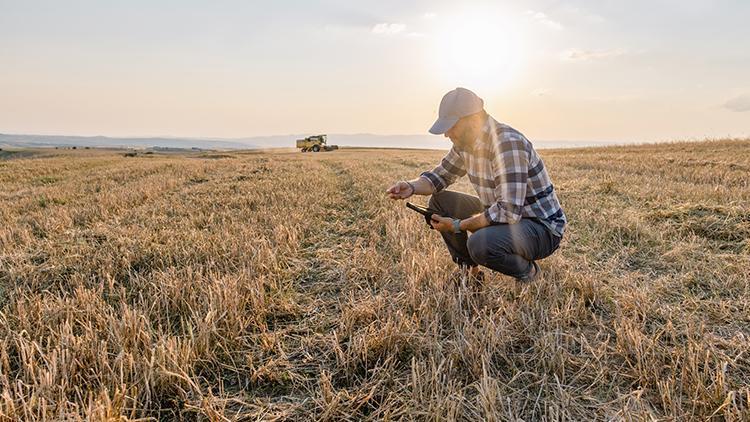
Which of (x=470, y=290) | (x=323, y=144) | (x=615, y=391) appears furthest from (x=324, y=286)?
(x=323, y=144)

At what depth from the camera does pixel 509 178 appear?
3.55 metres

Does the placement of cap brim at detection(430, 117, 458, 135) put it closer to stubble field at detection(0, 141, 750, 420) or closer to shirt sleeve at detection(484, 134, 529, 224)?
shirt sleeve at detection(484, 134, 529, 224)

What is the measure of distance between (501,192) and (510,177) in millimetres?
154

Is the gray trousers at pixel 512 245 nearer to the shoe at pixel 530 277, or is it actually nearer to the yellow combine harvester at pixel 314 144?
the shoe at pixel 530 277

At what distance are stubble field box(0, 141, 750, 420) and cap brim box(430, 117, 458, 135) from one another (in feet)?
4.70

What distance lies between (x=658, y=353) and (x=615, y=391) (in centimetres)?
51

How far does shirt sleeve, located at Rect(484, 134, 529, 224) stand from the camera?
3.55 meters

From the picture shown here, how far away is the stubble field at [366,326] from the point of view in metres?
2.41

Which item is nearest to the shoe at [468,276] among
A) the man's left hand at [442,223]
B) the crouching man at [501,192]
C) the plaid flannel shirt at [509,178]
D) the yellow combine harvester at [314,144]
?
the crouching man at [501,192]

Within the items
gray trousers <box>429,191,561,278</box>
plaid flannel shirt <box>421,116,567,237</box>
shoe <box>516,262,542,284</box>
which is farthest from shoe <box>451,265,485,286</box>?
plaid flannel shirt <box>421,116,567,237</box>

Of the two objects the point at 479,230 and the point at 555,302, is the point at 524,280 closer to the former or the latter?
the point at 555,302

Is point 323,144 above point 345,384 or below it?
above

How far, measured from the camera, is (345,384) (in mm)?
2713

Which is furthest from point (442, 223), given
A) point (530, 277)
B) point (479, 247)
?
point (530, 277)
